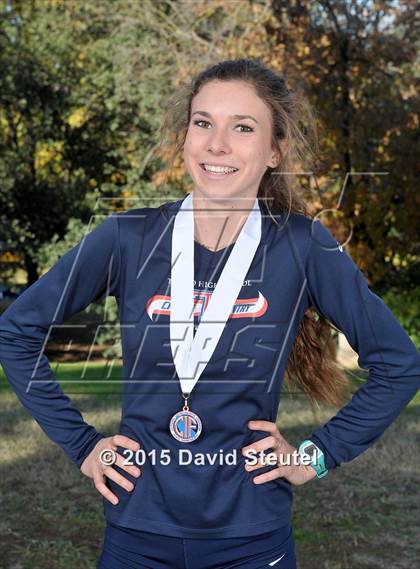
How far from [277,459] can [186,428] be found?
0.30 metres

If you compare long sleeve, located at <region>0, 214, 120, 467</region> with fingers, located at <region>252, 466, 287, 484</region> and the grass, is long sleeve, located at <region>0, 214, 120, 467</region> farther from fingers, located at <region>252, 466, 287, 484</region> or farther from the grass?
the grass

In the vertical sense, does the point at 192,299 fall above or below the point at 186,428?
above

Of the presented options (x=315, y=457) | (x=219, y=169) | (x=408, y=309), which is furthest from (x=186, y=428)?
(x=408, y=309)

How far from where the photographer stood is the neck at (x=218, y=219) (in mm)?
2457

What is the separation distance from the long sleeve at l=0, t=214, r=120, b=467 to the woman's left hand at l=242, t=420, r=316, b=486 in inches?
19.5

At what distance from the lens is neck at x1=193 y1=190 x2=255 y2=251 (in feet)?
8.06

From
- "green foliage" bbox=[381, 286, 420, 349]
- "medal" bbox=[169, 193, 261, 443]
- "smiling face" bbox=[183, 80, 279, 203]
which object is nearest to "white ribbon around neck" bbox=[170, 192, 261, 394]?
"medal" bbox=[169, 193, 261, 443]

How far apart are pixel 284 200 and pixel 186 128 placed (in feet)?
1.38

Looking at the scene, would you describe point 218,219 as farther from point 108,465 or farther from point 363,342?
point 108,465

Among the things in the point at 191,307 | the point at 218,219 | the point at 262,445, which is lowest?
the point at 262,445

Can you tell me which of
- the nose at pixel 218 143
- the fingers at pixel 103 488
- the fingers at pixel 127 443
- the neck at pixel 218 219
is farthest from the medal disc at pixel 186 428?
the nose at pixel 218 143

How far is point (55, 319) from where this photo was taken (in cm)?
241

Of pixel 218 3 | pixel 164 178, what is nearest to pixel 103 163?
pixel 218 3

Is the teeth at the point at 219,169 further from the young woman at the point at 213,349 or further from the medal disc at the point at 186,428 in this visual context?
the medal disc at the point at 186,428
